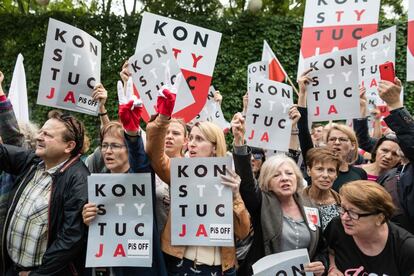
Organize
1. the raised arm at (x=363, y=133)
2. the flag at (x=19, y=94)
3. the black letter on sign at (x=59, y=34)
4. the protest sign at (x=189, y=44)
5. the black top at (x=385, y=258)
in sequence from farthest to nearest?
1. the raised arm at (x=363, y=133)
2. the flag at (x=19, y=94)
3. the protest sign at (x=189, y=44)
4. the black letter on sign at (x=59, y=34)
5. the black top at (x=385, y=258)

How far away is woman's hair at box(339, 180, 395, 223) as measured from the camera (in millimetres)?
3180

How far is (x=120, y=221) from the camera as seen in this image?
352 centimetres

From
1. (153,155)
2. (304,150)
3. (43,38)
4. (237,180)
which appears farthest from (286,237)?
(43,38)

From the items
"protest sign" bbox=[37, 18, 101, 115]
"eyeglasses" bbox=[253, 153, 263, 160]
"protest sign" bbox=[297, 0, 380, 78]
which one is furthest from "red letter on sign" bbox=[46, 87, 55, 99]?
"protest sign" bbox=[297, 0, 380, 78]

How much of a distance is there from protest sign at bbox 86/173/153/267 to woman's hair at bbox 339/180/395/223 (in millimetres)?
1276

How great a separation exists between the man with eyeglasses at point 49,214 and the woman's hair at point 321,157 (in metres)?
1.90

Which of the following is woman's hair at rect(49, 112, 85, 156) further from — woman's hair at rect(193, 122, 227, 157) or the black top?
the black top

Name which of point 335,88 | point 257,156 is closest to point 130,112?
point 257,156

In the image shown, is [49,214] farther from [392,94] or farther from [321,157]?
[392,94]

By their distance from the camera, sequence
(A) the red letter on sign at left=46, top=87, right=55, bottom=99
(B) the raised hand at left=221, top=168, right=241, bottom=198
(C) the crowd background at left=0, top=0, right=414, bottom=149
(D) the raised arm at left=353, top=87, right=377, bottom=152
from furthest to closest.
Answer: (C) the crowd background at left=0, top=0, right=414, bottom=149 < (D) the raised arm at left=353, top=87, right=377, bottom=152 < (A) the red letter on sign at left=46, top=87, right=55, bottom=99 < (B) the raised hand at left=221, top=168, right=241, bottom=198

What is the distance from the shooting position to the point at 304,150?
491 cm

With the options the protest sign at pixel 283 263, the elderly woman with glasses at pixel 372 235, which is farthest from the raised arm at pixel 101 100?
the elderly woman with glasses at pixel 372 235

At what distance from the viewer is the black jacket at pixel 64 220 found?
3.44 metres

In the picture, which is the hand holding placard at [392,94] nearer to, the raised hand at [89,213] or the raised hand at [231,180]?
the raised hand at [231,180]
